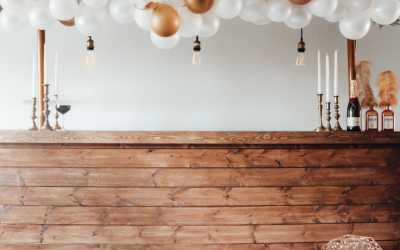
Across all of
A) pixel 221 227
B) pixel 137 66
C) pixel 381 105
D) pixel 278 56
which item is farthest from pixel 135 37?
pixel 381 105

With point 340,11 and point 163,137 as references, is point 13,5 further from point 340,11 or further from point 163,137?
point 340,11

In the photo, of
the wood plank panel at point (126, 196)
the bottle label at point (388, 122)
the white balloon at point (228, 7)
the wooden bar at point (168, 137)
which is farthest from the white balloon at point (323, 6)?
the wood plank panel at point (126, 196)

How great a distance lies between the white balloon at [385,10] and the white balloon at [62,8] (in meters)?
1.57

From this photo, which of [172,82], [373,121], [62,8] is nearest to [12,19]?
[62,8]

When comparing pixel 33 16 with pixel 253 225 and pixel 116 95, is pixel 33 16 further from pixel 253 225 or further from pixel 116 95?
pixel 253 225

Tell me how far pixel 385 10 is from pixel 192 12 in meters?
1.01

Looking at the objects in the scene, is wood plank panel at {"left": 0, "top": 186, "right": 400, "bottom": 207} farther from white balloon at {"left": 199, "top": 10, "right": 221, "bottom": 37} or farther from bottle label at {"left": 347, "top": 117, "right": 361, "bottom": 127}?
white balloon at {"left": 199, "top": 10, "right": 221, "bottom": 37}

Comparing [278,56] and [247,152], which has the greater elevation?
[278,56]

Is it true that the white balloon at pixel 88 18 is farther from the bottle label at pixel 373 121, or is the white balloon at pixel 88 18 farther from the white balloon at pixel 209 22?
the bottle label at pixel 373 121

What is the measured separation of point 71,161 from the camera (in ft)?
5.48

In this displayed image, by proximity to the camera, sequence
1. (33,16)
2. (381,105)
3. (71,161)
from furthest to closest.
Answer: (381,105), (71,161), (33,16)

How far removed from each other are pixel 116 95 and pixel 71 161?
960 mm

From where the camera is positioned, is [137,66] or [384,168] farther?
[137,66]

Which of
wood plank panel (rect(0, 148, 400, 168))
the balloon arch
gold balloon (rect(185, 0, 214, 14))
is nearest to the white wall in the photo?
wood plank panel (rect(0, 148, 400, 168))
